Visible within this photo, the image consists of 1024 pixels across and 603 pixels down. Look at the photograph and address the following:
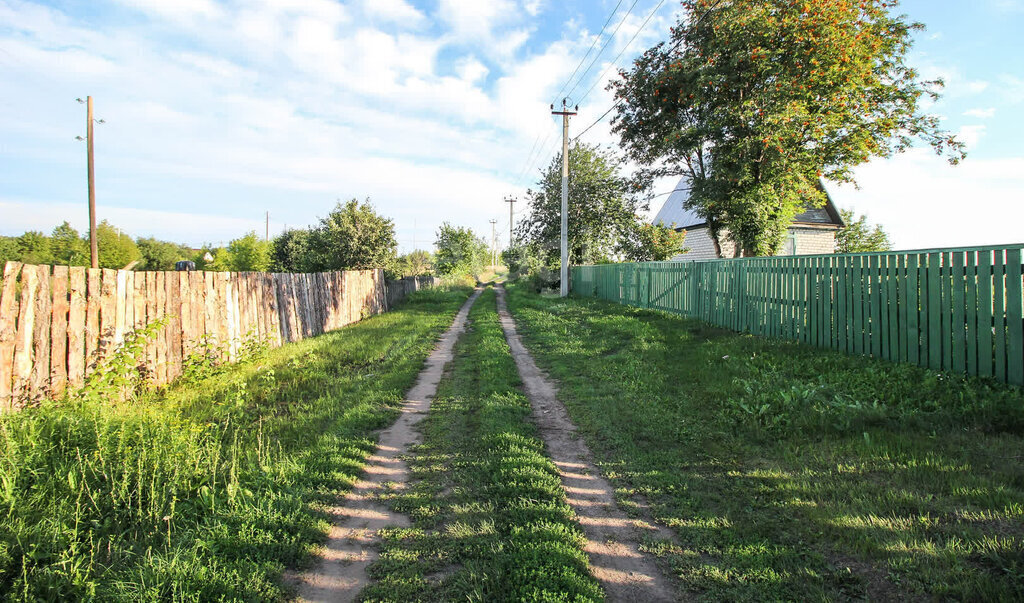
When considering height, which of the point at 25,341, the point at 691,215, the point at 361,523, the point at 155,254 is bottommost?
the point at 361,523

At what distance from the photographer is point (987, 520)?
9.10 ft

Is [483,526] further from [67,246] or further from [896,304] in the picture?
[67,246]

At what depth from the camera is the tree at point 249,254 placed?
65.2 metres

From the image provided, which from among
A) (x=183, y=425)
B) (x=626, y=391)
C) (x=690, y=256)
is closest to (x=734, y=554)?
(x=626, y=391)

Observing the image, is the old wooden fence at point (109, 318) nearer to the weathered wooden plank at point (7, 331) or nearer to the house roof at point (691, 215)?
the weathered wooden plank at point (7, 331)

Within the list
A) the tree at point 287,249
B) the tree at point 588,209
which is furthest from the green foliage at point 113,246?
the tree at point 588,209

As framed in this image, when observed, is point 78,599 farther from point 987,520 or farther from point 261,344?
point 261,344

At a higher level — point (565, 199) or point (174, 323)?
point (565, 199)

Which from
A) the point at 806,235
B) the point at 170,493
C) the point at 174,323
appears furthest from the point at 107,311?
the point at 806,235

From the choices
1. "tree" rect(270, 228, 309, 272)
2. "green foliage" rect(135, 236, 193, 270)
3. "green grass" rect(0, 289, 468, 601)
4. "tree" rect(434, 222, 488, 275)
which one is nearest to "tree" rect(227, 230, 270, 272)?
"green foliage" rect(135, 236, 193, 270)

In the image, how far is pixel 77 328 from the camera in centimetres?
508

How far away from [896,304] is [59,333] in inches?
403

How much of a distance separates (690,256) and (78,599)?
28932mm

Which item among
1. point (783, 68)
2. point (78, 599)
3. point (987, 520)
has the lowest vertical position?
point (78, 599)
